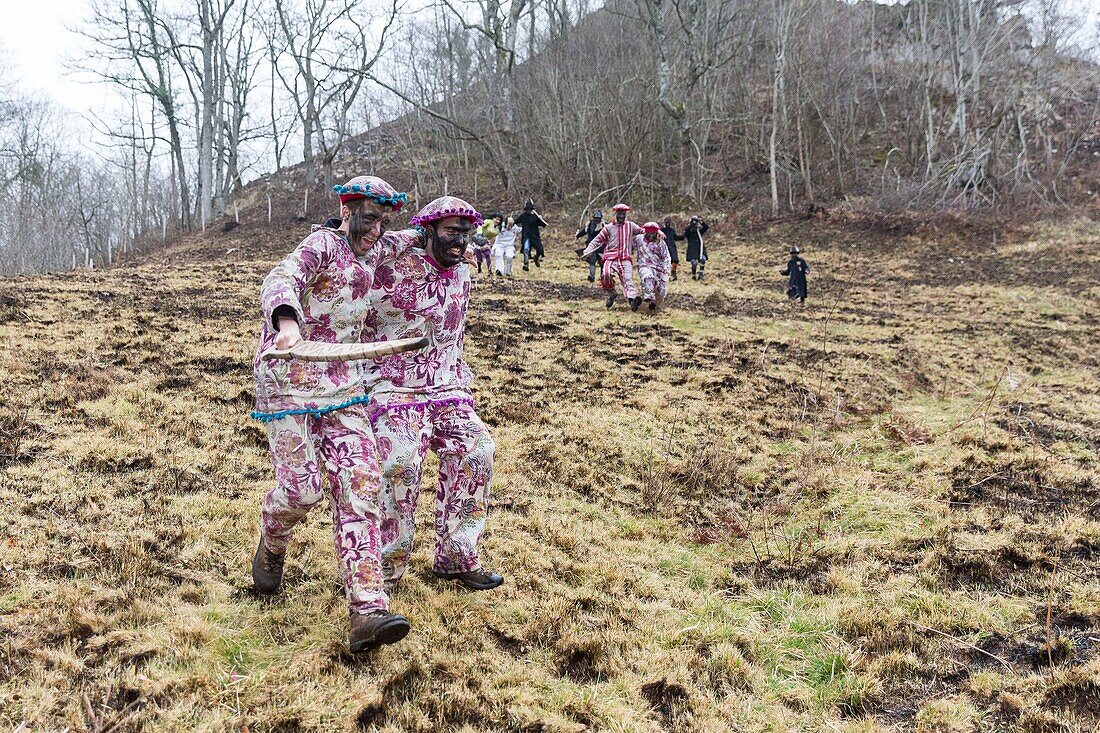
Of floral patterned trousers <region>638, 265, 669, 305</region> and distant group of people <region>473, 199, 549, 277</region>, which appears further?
distant group of people <region>473, 199, 549, 277</region>

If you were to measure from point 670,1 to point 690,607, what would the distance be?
31.6m

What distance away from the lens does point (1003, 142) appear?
2458 centimetres

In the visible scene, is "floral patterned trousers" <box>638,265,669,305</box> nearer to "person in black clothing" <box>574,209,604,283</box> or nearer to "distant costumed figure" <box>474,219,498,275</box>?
"person in black clothing" <box>574,209,604,283</box>

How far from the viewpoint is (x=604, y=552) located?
4301mm

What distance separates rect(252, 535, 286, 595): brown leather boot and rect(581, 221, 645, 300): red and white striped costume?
8.81 m

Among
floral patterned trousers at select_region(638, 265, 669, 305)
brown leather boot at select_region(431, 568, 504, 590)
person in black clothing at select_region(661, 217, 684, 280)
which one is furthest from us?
person in black clothing at select_region(661, 217, 684, 280)

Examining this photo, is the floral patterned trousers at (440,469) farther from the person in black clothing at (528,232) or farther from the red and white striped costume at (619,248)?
the person in black clothing at (528,232)

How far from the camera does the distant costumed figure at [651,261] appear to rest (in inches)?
460

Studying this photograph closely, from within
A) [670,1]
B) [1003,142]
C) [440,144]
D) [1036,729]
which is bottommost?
[1036,729]

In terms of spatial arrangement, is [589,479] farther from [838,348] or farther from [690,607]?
[838,348]

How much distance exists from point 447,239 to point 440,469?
1.06 meters

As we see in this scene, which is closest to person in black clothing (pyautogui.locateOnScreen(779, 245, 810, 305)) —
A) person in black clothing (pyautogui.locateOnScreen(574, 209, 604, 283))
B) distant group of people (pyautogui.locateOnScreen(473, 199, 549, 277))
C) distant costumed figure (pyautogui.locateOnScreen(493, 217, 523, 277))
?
person in black clothing (pyautogui.locateOnScreen(574, 209, 604, 283))

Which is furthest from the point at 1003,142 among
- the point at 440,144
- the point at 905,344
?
the point at 440,144

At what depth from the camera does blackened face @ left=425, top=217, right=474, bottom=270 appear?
10.8 feet
